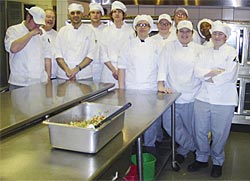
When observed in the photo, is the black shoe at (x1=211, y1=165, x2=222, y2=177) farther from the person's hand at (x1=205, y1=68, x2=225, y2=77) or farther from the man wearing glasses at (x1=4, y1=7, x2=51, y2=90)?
the man wearing glasses at (x1=4, y1=7, x2=51, y2=90)

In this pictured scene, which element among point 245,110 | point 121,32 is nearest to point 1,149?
point 121,32

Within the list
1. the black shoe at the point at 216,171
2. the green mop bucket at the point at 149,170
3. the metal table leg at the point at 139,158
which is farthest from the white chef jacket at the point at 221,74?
the metal table leg at the point at 139,158

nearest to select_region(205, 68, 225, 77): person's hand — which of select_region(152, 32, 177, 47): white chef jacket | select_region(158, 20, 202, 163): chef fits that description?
select_region(158, 20, 202, 163): chef

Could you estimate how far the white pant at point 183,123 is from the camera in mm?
3078

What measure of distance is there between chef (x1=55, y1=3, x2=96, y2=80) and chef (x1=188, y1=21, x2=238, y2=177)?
1.11m

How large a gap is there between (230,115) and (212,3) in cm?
209

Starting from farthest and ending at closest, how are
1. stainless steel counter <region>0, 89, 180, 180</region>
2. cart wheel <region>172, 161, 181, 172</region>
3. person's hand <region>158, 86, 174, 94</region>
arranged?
1. cart wheel <region>172, 161, 181, 172</region>
2. person's hand <region>158, 86, 174, 94</region>
3. stainless steel counter <region>0, 89, 180, 180</region>

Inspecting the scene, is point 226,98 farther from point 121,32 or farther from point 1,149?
point 1,149

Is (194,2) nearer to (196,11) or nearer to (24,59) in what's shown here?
(196,11)

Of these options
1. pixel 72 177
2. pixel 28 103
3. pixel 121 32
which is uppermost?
pixel 121 32

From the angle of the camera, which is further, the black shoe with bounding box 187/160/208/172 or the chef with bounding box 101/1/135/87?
the chef with bounding box 101/1/135/87

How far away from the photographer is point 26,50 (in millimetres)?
3031

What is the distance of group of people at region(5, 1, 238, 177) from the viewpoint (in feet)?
9.22

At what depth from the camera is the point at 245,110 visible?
4.20m
